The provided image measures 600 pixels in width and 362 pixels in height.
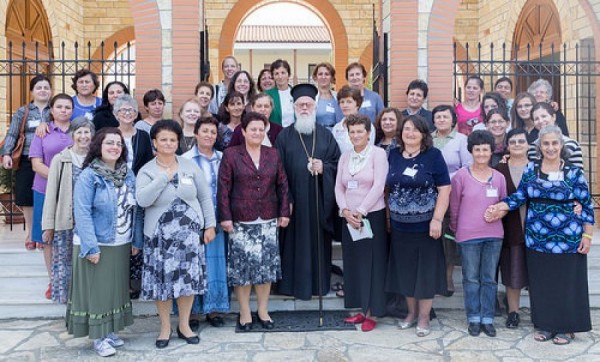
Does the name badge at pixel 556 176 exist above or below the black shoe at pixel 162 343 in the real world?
above

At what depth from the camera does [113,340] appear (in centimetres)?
417

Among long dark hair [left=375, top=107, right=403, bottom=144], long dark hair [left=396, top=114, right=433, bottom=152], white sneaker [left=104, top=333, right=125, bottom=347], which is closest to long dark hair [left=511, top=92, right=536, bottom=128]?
long dark hair [left=375, top=107, right=403, bottom=144]

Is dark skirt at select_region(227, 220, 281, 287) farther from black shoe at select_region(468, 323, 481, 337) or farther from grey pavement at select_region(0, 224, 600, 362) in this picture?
black shoe at select_region(468, 323, 481, 337)

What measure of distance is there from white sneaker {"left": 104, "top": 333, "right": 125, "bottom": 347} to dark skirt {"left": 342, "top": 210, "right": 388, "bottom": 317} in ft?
6.07

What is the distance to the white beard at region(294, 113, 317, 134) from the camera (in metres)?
4.70

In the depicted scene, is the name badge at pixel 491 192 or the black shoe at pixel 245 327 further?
the black shoe at pixel 245 327

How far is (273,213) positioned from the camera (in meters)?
4.44

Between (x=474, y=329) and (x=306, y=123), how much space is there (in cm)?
221

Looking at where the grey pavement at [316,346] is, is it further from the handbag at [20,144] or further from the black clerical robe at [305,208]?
the handbag at [20,144]

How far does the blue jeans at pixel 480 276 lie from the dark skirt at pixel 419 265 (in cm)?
22

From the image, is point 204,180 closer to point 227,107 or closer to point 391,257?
point 227,107

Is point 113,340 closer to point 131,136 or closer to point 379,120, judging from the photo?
point 131,136

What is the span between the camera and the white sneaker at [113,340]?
412cm

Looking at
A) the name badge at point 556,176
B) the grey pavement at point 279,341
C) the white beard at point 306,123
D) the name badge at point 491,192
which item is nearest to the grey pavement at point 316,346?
the grey pavement at point 279,341
